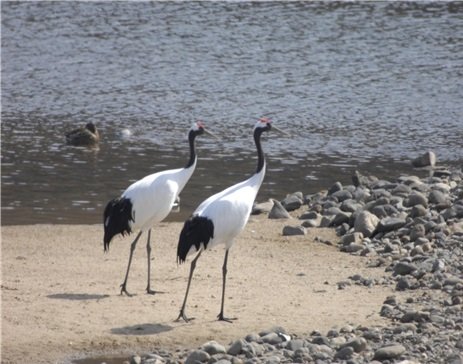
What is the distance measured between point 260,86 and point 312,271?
15.4m

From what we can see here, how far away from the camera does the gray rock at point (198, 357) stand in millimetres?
11203

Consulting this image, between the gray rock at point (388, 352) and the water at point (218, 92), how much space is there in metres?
8.06

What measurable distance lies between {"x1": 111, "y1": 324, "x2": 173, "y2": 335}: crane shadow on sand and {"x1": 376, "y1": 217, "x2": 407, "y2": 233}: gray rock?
4.71 m

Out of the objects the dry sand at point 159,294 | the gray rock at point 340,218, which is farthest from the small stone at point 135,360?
the gray rock at point 340,218

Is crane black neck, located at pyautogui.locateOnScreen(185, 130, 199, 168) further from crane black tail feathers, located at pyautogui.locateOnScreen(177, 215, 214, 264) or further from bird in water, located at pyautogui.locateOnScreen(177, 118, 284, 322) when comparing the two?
crane black tail feathers, located at pyautogui.locateOnScreen(177, 215, 214, 264)

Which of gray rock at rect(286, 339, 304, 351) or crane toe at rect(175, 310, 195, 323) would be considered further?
crane toe at rect(175, 310, 195, 323)

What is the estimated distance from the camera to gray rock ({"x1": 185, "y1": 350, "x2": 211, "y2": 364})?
1120 centimetres

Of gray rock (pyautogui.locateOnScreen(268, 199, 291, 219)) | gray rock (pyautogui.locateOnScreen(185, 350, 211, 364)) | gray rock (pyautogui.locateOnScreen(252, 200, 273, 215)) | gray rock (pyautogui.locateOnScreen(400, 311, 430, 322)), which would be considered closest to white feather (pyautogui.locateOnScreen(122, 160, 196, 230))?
gray rock (pyautogui.locateOnScreen(185, 350, 211, 364))

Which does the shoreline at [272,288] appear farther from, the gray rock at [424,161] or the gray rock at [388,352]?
the gray rock at [424,161]

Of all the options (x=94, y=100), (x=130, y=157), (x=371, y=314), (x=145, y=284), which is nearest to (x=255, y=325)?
(x=371, y=314)

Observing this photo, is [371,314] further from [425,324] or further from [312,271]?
[312,271]

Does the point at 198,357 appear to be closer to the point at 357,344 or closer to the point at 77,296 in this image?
the point at 357,344

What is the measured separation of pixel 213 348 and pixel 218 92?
18.3m

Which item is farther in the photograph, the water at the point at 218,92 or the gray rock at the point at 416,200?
the water at the point at 218,92
